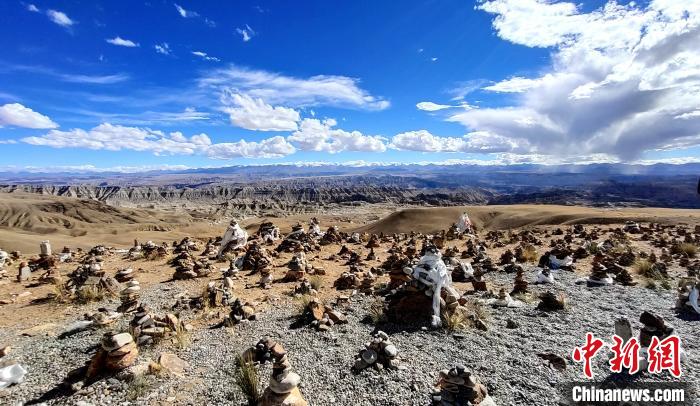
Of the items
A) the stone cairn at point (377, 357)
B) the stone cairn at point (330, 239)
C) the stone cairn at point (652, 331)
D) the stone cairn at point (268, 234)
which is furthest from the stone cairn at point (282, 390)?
the stone cairn at point (268, 234)

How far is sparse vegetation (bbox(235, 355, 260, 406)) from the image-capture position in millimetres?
4715

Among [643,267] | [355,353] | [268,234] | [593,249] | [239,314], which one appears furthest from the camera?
[268,234]

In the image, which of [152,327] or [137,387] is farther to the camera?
[152,327]

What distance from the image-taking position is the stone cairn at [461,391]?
14.6 ft

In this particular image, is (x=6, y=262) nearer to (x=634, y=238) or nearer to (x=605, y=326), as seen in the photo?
(x=605, y=326)

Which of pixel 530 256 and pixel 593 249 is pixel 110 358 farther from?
pixel 593 249

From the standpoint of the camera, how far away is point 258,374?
208 inches

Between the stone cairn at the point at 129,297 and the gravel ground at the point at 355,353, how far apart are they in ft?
2.64

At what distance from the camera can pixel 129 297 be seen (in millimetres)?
8539

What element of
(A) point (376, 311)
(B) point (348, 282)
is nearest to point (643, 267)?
(A) point (376, 311)

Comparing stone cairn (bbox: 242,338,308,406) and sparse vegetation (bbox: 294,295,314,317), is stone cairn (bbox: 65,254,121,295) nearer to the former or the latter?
sparse vegetation (bbox: 294,295,314,317)

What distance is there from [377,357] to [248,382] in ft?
6.28

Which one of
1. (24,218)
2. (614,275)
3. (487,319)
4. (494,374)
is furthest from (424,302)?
(24,218)

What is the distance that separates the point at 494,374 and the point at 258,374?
3.41m
